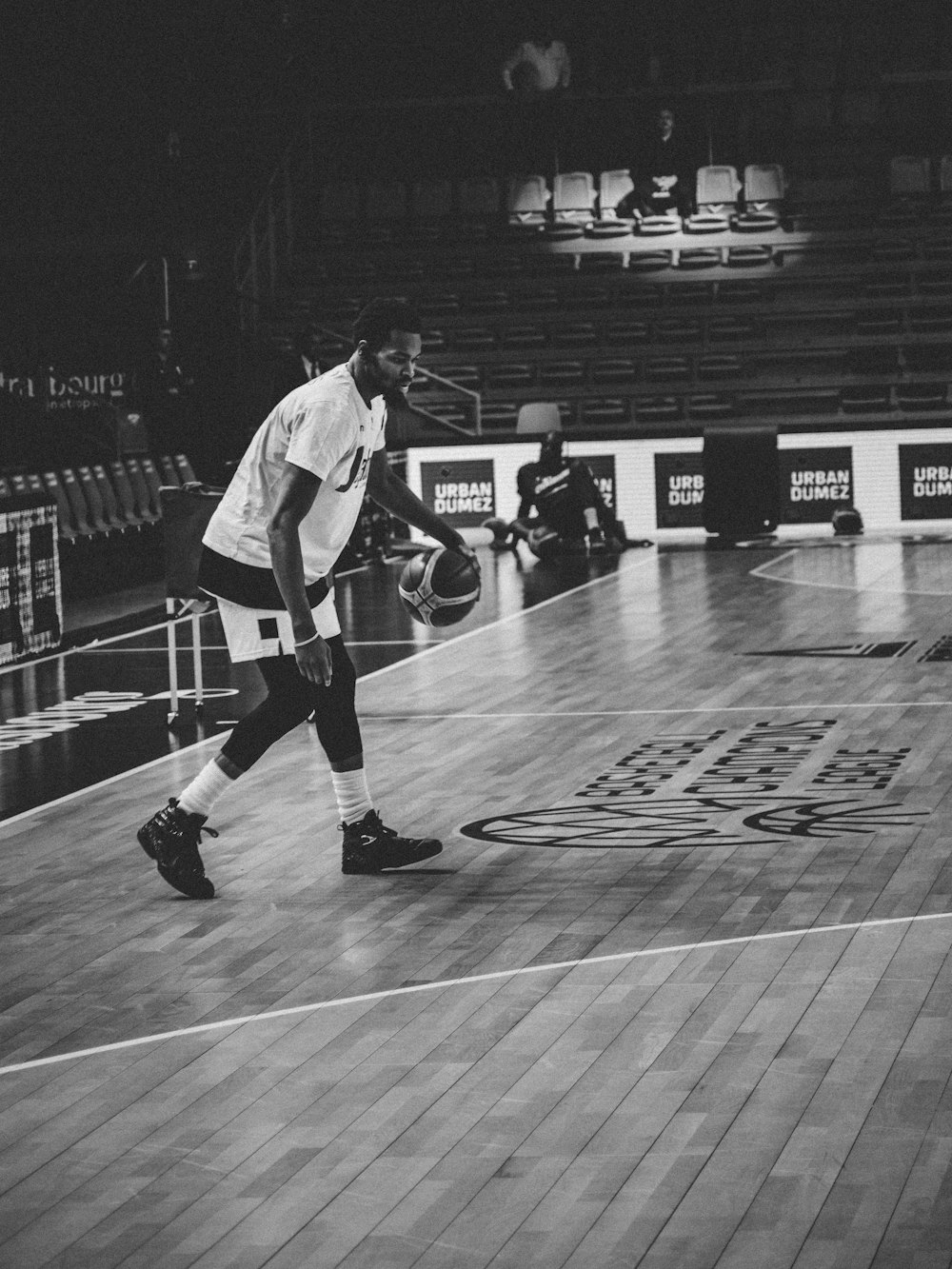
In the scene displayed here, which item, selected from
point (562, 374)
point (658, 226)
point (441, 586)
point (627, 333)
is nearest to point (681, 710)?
point (441, 586)

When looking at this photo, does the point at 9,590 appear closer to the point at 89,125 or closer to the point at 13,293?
the point at 13,293

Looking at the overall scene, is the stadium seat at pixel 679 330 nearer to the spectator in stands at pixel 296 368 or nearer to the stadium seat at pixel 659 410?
the stadium seat at pixel 659 410

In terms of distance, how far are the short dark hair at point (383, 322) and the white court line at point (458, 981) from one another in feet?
6.12

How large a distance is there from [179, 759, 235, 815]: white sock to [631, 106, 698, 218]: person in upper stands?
18.0m

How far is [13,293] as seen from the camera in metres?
20.2

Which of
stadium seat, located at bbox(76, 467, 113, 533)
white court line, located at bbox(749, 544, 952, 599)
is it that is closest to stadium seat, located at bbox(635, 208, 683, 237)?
white court line, located at bbox(749, 544, 952, 599)

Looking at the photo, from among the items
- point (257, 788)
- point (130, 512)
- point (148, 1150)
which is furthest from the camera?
point (130, 512)

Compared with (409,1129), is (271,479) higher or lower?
higher

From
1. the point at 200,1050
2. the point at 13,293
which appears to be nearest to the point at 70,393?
the point at 13,293

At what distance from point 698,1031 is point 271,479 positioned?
2205 mm

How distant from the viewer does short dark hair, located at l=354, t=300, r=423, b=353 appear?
5664 millimetres

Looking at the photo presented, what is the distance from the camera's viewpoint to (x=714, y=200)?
22.9m

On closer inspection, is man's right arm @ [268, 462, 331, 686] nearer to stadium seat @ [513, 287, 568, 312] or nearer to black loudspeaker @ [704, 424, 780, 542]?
black loudspeaker @ [704, 424, 780, 542]

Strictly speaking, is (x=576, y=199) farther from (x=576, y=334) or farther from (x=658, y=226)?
(x=576, y=334)
